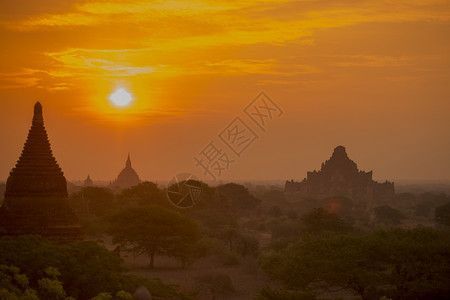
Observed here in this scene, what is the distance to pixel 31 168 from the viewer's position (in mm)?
32875

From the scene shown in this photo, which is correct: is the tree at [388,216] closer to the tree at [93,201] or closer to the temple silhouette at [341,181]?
the tree at [93,201]

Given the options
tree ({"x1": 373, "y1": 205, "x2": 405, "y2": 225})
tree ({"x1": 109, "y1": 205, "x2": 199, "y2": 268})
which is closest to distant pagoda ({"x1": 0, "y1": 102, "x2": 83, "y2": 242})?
tree ({"x1": 109, "y1": 205, "x2": 199, "y2": 268})

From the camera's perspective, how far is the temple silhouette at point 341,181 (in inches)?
6998

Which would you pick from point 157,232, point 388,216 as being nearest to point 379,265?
point 157,232

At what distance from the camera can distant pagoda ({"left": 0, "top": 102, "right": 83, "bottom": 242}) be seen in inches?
1236

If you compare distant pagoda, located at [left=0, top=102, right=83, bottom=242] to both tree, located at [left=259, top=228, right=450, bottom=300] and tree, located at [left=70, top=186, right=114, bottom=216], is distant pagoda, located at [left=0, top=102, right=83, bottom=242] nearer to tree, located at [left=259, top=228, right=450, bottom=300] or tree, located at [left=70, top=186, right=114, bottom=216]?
tree, located at [left=259, top=228, right=450, bottom=300]

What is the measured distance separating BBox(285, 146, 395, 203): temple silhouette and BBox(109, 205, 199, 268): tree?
124139mm

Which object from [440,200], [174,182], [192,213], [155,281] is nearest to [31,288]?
[155,281]

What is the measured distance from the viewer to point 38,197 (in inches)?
1275

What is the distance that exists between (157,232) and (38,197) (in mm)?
20624

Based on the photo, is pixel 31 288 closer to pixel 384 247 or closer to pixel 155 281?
pixel 155 281

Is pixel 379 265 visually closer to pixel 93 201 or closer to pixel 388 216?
pixel 93 201

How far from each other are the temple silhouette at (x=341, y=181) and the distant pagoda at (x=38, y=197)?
475ft

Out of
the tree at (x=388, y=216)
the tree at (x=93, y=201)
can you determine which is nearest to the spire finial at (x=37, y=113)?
the tree at (x=93, y=201)
